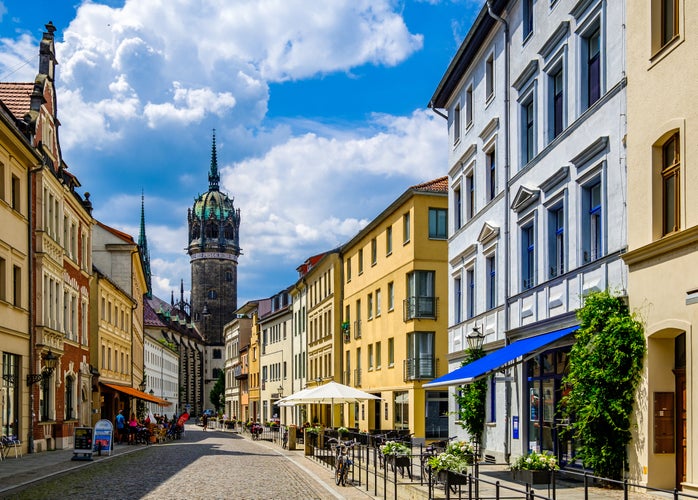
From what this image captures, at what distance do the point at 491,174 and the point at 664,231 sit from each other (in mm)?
11881

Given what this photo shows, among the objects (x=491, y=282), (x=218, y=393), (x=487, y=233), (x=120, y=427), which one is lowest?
(x=218, y=393)

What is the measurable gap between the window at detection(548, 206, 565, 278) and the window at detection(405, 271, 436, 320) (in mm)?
19569

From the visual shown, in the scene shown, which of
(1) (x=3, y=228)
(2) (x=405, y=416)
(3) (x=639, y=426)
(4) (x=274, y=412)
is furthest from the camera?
(4) (x=274, y=412)

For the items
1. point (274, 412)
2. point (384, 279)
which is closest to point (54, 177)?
point (384, 279)

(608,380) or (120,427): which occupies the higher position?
(608,380)

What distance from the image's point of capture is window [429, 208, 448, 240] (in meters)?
40.3

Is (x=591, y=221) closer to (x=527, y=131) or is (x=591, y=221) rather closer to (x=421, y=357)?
(x=527, y=131)

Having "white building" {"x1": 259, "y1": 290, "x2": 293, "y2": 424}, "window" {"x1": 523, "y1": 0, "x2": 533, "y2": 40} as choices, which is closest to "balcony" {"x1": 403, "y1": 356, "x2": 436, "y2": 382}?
"window" {"x1": 523, "y1": 0, "x2": 533, "y2": 40}

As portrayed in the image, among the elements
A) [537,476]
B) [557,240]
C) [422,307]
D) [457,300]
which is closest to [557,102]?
[557,240]

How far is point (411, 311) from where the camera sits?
40125 mm

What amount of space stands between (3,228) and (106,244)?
32.1 m

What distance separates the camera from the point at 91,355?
5003cm

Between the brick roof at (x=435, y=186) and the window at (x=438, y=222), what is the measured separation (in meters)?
0.88

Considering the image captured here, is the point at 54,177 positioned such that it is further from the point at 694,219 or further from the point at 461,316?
the point at 694,219
